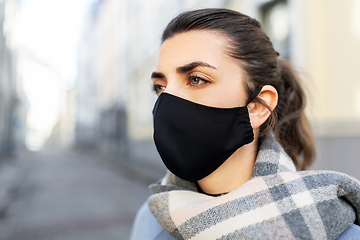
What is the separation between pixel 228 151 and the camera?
4.04 feet

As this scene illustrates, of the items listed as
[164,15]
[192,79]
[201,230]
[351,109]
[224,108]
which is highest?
[164,15]

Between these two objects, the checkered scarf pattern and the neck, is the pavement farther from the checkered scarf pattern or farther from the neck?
the checkered scarf pattern

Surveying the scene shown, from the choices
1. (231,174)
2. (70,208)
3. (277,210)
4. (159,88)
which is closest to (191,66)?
(159,88)

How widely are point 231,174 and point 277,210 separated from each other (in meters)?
0.31

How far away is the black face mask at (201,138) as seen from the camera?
124 cm

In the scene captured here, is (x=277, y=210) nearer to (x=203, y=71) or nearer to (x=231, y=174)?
(x=231, y=174)

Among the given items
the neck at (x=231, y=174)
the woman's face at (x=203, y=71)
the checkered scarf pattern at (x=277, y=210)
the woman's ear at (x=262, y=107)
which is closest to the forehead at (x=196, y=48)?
the woman's face at (x=203, y=71)

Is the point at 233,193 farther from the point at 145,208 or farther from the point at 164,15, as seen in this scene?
the point at 164,15

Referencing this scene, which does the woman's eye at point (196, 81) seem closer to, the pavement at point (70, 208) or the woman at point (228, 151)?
the woman at point (228, 151)

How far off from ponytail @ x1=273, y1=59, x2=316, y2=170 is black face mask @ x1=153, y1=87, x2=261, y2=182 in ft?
1.21

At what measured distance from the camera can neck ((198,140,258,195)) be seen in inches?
51.3

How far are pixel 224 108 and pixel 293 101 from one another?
55 centimetres

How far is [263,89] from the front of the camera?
4.31 feet

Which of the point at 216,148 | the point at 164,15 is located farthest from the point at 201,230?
the point at 164,15
